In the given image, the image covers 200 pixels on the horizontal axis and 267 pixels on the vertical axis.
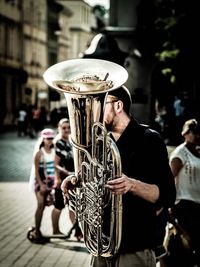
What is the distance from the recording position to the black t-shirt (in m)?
4.11

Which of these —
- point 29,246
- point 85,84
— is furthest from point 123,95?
point 29,246

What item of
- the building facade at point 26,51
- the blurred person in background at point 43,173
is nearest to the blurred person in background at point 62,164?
the blurred person in background at point 43,173

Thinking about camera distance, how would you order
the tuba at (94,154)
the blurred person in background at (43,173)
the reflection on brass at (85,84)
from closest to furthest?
the tuba at (94,154) < the reflection on brass at (85,84) < the blurred person in background at (43,173)

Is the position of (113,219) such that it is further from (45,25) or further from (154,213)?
(45,25)

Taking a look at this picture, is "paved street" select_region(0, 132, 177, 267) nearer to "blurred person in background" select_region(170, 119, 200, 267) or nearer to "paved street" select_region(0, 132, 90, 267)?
"paved street" select_region(0, 132, 90, 267)

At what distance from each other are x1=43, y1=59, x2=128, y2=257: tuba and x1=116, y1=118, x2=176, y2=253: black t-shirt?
123 millimetres

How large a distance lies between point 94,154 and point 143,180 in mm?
328

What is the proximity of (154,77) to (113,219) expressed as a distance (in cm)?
2962

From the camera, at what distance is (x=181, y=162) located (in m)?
6.96

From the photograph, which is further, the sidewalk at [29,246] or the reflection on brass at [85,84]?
the sidewalk at [29,246]

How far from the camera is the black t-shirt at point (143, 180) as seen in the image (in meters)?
4.11

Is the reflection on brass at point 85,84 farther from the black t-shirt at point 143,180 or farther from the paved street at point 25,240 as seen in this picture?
the paved street at point 25,240

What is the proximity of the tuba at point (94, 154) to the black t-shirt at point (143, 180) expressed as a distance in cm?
12

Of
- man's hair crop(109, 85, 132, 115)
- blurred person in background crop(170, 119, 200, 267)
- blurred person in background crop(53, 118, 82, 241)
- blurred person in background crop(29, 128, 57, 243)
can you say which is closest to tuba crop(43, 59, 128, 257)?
man's hair crop(109, 85, 132, 115)
